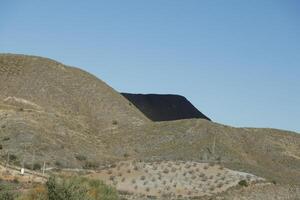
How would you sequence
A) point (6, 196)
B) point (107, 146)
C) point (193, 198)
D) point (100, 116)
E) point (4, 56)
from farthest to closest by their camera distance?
point (4, 56) < point (100, 116) < point (107, 146) < point (193, 198) < point (6, 196)

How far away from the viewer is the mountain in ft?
483

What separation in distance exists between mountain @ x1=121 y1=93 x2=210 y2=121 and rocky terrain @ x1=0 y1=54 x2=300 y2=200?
3817 centimetres

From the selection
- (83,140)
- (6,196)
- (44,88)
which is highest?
(44,88)

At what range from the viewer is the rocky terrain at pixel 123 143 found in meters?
55.3

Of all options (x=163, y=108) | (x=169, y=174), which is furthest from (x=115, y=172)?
(x=163, y=108)

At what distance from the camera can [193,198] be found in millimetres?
47375

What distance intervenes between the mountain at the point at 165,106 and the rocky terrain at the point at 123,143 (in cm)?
3817

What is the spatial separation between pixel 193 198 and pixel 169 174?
1124cm

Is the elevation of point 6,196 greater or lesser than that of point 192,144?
lesser

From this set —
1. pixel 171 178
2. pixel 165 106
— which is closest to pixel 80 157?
pixel 171 178

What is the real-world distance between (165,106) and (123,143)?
68435 mm

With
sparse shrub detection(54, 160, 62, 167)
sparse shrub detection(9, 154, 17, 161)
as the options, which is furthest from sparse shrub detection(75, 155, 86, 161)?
sparse shrub detection(9, 154, 17, 161)

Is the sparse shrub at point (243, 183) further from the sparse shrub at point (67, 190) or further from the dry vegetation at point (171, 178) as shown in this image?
the sparse shrub at point (67, 190)

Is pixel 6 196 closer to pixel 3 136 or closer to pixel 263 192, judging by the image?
pixel 263 192
